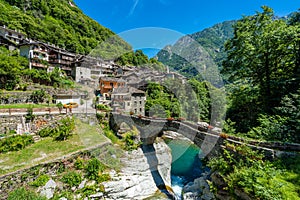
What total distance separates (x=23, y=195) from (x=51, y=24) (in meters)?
51.3

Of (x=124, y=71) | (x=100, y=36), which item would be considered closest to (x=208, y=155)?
(x=124, y=71)

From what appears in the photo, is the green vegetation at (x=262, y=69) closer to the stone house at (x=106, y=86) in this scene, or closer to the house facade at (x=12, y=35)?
the stone house at (x=106, y=86)

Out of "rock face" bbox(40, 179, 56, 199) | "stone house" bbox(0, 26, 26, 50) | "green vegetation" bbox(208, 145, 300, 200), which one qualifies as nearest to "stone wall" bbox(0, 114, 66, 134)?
"rock face" bbox(40, 179, 56, 199)

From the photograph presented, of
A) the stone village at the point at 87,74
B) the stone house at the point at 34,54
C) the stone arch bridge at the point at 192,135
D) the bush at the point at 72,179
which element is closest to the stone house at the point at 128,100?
the stone village at the point at 87,74

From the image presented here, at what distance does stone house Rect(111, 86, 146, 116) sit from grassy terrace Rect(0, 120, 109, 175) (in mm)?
12052

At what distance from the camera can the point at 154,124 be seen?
1271cm

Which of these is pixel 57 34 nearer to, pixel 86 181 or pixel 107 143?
pixel 107 143

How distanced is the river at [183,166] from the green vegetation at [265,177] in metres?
7.43

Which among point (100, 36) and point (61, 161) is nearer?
point (61, 161)

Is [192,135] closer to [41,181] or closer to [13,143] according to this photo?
[41,181]

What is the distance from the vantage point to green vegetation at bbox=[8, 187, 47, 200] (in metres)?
7.17

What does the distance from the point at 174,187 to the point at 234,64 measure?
11525mm

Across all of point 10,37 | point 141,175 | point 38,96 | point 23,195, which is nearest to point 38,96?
point 38,96

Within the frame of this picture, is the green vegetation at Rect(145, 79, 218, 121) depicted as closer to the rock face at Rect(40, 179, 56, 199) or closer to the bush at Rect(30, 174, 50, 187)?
the rock face at Rect(40, 179, 56, 199)
